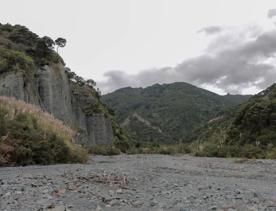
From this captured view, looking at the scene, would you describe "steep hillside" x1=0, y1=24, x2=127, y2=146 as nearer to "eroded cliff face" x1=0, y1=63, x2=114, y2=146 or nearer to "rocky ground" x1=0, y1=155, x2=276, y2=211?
"eroded cliff face" x1=0, y1=63, x2=114, y2=146

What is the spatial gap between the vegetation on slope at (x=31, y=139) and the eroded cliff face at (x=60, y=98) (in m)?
5.12

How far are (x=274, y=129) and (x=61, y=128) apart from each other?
43.0m

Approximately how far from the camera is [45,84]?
46.7 m

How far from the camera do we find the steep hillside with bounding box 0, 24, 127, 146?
122 feet

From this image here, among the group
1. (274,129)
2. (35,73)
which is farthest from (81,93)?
(274,129)

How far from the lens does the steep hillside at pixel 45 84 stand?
37281 millimetres

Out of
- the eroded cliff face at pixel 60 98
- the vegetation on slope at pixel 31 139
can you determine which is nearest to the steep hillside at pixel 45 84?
the eroded cliff face at pixel 60 98

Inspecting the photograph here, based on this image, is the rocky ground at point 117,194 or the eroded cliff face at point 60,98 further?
the eroded cliff face at point 60,98

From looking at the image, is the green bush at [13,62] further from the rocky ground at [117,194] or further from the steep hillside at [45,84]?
the rocky ground at [117,194]

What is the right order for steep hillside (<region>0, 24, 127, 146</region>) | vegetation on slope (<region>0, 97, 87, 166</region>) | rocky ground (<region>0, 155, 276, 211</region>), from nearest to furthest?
rocky ground (<region>0, 155, 276, 211</region>), vegetation on slope (<region>0, 97, 87, 166</region>), steep hillside (<region>0, 24, 127, 146</region>)

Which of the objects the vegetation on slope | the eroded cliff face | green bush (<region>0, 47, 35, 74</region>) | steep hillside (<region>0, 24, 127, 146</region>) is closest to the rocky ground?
the vegetation on slope

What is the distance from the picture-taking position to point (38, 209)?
22.0 feet

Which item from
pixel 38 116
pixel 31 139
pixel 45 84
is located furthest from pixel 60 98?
pixel 31 139

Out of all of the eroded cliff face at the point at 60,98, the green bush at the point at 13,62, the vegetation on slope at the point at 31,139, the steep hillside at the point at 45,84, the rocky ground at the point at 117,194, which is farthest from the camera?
the steep hillside at the point at 45,84
